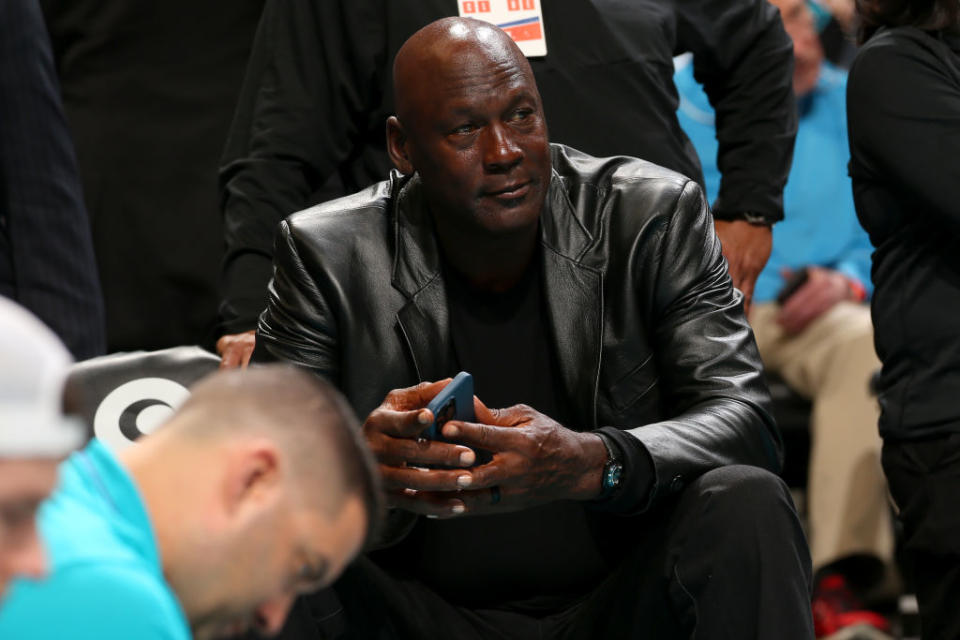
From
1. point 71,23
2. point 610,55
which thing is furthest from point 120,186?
point 610,55

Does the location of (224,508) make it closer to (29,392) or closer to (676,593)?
Result: (29,392)

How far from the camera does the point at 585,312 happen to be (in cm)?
265

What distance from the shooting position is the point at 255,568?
62.9 inches

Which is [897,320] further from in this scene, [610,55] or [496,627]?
[496,627]

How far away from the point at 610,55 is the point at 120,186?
47.2 inches

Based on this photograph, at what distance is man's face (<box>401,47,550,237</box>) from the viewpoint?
101 inches

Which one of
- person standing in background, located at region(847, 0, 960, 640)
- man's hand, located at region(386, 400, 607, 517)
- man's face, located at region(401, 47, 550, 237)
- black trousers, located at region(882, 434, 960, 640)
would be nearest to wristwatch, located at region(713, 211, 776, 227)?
person standing in background, located at region(847, 0, 960, 640)

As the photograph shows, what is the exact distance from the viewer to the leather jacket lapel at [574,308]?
8.58 feet

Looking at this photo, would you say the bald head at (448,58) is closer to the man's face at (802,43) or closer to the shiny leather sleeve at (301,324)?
the shiny leather sleeve at (301,324)

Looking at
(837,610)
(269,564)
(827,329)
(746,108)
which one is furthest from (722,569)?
(827,329)

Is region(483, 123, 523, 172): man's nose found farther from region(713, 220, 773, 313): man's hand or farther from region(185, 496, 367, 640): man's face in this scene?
region(185, 496, 367, 640): man's face

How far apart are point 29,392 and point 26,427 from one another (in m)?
0.03

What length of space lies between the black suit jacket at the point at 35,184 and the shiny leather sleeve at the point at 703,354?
103 centimetres

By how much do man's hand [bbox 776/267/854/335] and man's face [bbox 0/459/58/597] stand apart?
3.62m
